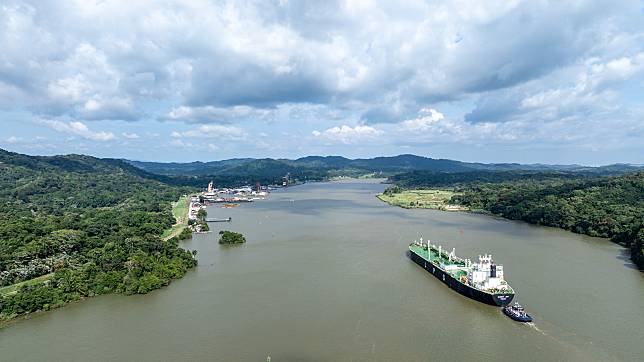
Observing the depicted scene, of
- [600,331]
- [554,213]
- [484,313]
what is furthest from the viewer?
[554,213]

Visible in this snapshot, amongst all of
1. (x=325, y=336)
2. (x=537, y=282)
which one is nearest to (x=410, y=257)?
(x=537, y=282)

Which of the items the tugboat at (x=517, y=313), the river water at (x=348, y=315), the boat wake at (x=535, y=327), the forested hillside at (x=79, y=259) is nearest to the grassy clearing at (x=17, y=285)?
the forested hillside at (x=79, y=259)

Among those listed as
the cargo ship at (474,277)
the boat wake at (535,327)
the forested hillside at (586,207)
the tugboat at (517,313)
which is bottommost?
the boat wake at (535,327)

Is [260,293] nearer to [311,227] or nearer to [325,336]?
[325,336]

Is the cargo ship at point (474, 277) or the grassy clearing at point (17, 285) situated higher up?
the cargo ship at point (474, 277)

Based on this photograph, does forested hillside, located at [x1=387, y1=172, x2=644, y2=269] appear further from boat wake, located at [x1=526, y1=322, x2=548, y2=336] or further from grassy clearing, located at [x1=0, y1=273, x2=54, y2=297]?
grassy clearing, located at [x1=0, y1=273, x2=54, y2=297]

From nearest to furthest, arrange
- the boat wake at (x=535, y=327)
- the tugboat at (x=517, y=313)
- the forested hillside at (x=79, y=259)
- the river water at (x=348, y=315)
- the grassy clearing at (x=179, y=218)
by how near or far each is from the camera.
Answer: the river water at (x=348, y=315)
the boat wake at (x=535, y=327)
the tugboat at (x=517, y=313)
the forested hillside at (x=79, y=259)
the grassy clearing at (x=179, y=218)

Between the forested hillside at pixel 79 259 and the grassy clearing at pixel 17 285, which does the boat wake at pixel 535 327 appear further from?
the grassy clearing at pixel 17 285
